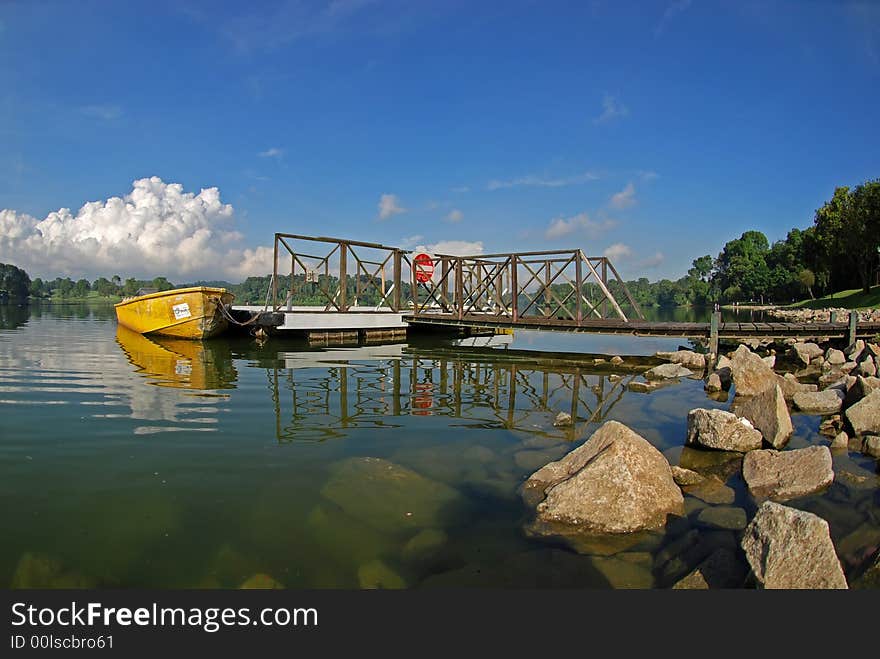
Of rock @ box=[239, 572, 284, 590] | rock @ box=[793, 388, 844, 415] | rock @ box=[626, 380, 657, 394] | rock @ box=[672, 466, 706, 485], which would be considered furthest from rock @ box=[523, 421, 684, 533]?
rock @ box=[626, 380, 657, 394]

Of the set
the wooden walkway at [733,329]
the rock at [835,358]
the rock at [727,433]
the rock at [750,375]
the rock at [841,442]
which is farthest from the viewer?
the wooden walkway at [733,329]

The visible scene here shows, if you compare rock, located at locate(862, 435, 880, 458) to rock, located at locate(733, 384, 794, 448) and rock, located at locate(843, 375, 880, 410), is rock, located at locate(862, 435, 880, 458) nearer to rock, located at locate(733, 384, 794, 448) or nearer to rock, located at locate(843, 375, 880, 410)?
rock, located at locate(733, 384, 794, 448)

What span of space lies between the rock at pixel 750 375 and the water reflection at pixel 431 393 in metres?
2.84

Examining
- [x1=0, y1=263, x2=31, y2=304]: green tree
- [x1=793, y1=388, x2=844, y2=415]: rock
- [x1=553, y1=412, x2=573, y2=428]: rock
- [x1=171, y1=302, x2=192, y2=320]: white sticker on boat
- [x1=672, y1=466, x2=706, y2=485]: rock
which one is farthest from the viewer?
[x1=0, y1=263, x2=31, y2=304]: green tree

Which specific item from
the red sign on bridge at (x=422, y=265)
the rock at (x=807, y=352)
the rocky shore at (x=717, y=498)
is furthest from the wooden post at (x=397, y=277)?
the rocky shore at (x=717, y=498)

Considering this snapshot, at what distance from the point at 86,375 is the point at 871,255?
2731 inches

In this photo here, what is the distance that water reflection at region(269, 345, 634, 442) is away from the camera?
9.67 m

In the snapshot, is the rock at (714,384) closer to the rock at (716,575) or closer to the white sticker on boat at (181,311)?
the rock at (716,575)

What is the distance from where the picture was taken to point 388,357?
20.8 m

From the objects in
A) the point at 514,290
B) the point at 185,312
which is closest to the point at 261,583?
the point at 514,290

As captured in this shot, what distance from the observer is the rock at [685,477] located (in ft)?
21.5

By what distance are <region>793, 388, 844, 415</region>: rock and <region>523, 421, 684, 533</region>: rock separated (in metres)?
7.11

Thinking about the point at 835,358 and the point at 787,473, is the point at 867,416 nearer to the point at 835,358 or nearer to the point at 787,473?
the point at 787,473

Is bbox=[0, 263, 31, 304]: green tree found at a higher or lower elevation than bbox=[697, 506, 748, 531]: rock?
higher
